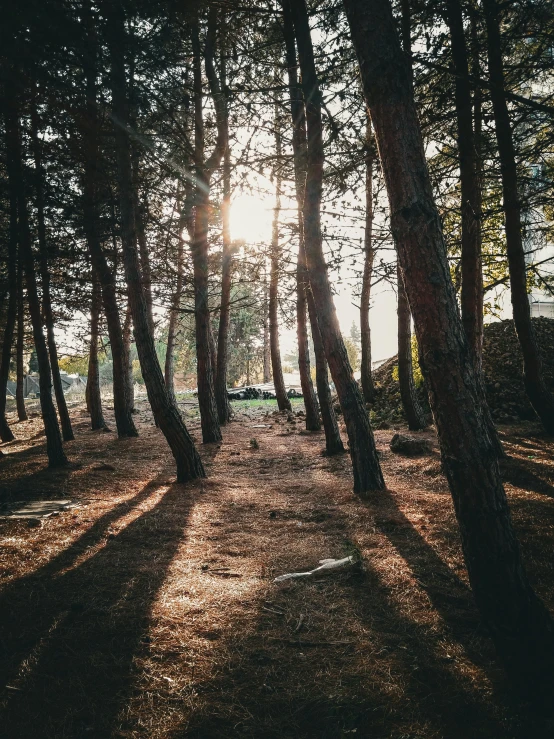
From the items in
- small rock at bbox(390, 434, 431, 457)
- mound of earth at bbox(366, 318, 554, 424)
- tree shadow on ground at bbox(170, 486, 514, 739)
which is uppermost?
mound of earth at bbox(366, 318, 554, 424)

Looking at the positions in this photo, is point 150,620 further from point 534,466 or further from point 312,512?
point 534,466

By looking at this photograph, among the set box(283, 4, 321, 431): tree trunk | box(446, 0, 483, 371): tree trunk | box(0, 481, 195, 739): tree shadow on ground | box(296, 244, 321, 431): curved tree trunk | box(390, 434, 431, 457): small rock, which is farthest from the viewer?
box(296, 244, 321, 431): curved tree trunk

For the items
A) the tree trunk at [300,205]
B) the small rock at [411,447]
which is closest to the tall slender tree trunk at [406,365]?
the small rock at [411,447]

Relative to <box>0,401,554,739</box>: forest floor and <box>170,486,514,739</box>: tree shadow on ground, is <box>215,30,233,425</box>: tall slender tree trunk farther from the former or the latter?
<box>170,486,514,739</box>: tree shadow on ground

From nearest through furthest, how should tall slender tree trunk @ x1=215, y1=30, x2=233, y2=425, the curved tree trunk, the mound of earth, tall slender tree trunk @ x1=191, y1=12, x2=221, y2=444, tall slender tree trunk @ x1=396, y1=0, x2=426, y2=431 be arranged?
tall slender tree trunk @ x1=191, y1=12, x2=221, y2=444
tall slender tree trunk @ x1=396, y1=0, x2=426, y2=431
tall slender tree trunk @ x1=215, y1=30, x2=233, y2=425
the mound of earth
the curved tree trunk

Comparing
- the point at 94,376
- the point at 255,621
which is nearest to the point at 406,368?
the point at 255,621

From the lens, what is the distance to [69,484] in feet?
23.5

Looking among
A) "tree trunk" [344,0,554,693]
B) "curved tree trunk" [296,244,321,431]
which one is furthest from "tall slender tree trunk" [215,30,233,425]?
"tree trunk" [344,0,554,693]

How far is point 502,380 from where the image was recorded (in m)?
12.3

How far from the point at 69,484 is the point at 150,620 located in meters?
5.07

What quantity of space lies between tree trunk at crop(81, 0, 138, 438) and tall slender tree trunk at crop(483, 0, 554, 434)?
6.34 metres

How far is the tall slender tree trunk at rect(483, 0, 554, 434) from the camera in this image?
6.66 meters

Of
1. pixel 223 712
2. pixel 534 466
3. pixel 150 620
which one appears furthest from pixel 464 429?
pixel 534 466

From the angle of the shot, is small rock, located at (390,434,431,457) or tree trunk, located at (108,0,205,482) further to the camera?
small rock, located at (390,434,431,457)
